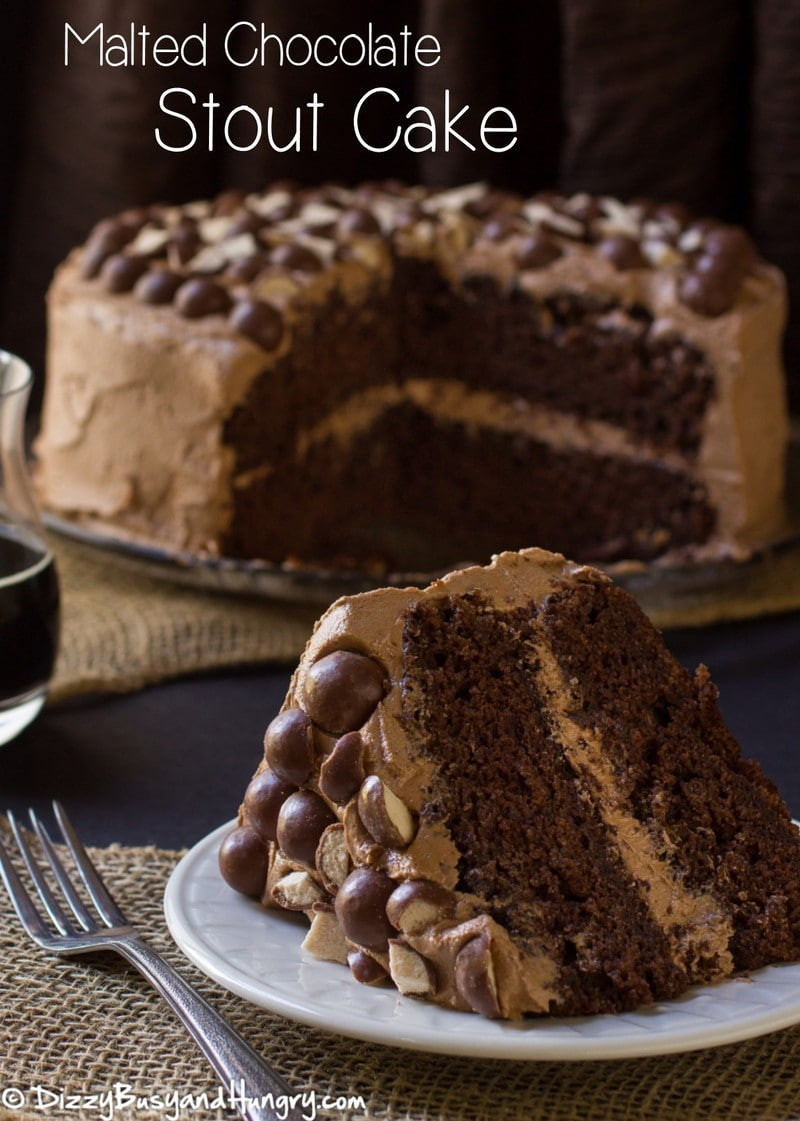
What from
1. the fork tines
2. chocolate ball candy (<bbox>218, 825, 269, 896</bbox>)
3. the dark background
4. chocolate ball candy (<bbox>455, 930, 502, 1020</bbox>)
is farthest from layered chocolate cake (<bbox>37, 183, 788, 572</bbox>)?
chocolate ball candy (<bbox>455, 930, 502, 1020</bbox>)

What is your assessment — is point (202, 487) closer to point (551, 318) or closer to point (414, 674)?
point (551, 318)

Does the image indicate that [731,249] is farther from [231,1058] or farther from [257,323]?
[231,1058]

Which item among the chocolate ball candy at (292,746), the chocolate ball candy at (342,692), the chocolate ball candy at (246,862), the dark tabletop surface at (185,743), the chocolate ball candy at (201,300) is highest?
the chocolate ball candy at (201,300)

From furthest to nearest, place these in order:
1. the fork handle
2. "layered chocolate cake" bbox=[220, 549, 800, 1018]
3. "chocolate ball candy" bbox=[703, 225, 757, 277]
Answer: "chocolate ball candy" bbox=[703, 225, 757, 277] < "layered chocolate cake" bbox=[220, 549, 800, 1018] < the fork handle

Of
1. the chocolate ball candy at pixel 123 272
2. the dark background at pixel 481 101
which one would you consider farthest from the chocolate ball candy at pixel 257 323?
the dark background at pixel 481 101

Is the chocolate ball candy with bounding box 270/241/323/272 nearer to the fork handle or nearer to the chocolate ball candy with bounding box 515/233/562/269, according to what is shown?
the chocolate ball candy with bounding box 515/233/562/269

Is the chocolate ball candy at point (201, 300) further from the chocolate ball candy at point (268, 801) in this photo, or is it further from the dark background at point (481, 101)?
the chocolate ball candy at point (268, 801)
